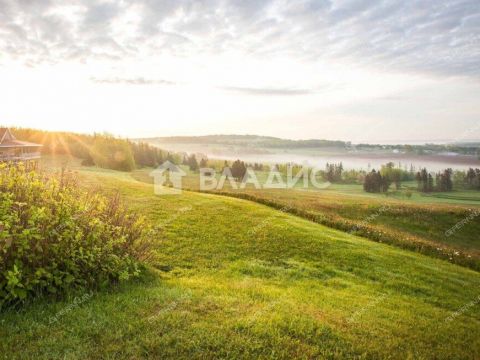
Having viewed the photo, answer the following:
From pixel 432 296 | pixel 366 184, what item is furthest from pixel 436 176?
pixel 432 296

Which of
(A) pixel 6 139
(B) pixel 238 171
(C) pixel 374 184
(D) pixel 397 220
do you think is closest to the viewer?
(D) pixel 397 220

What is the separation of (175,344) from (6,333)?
10.7 ft

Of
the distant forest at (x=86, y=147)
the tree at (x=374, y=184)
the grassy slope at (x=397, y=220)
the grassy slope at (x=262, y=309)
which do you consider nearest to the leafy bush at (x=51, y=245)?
the grassy slope at (x=262, y=309)

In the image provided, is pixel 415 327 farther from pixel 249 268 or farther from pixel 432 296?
pixel 249 268

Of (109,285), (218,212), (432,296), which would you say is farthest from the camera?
(218,212)

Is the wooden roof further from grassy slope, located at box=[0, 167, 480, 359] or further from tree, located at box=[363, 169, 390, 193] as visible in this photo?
tree, located at box=[363, 169, 390, 193]

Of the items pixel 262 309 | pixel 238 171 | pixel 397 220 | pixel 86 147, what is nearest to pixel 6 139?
pixel 86 147

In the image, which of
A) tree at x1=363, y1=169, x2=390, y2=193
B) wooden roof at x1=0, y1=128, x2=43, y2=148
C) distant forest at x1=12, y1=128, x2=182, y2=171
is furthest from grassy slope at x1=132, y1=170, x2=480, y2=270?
tree at x1=363, y1=169, x2=390, y2=193

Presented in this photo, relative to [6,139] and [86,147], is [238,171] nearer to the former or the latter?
[86,147]

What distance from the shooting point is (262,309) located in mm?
8922

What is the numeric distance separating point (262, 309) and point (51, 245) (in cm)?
543

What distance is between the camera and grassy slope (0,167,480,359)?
22.4 ft

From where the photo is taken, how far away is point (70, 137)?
90.9m

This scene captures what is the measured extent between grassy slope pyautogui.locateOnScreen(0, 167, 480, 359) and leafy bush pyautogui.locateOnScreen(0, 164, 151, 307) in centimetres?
55
